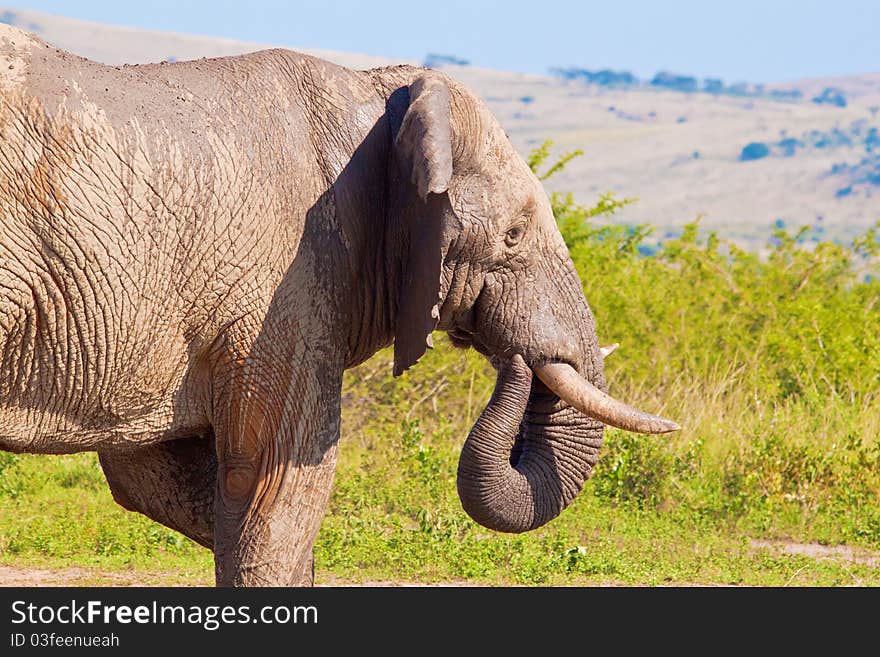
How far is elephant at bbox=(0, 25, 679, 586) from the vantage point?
4387 mm

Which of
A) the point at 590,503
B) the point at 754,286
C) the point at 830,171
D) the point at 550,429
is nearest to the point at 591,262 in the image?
the point at 754,286

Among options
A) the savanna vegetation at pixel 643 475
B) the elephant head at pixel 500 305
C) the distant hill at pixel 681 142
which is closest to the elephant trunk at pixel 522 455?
the elephant head at pixel 500 305

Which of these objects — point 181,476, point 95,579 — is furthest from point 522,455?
point 95,579

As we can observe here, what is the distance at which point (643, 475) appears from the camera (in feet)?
28.6

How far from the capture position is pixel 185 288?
15.1ft

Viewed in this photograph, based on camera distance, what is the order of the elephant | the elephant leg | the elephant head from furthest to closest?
the elephant leg
the elephant head
the elephant

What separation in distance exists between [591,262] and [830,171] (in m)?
92.4

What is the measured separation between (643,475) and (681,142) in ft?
343

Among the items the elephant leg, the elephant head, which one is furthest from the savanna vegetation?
the elephant head

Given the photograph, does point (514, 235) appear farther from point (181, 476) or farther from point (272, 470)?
point (181, 476)

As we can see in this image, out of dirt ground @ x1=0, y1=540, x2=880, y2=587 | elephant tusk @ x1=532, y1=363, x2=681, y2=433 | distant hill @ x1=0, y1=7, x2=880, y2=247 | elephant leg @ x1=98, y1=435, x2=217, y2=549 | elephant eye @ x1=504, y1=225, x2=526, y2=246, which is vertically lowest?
dirt ground @ x1=0, y1=540, x2=880, y2=587

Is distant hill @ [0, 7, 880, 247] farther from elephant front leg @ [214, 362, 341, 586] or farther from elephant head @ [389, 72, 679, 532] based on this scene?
elephant front leg @ [214, 362, 341, 586]

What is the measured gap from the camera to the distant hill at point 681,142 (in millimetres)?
91938

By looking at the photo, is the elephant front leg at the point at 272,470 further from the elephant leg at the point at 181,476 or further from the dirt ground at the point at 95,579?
the dirt ground at the point at 95,579
